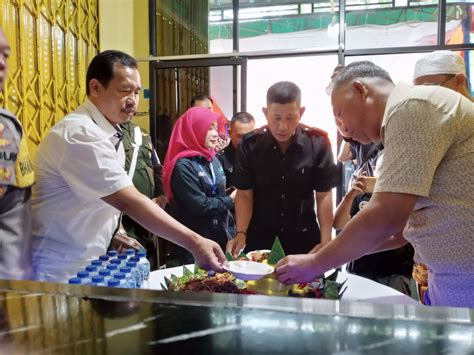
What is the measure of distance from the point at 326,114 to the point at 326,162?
7.45 feet

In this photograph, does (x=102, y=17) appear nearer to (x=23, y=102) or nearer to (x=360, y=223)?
(x=23, y=102)

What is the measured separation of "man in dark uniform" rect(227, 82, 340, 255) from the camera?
2.37 meters

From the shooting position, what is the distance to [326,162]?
2.39 metres

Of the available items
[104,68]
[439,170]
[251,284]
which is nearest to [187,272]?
[251,284]

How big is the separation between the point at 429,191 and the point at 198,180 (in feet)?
5.79

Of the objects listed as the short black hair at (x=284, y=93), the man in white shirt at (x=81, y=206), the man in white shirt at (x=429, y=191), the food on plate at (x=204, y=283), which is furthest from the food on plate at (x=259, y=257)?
the short black hair at (x=284, y=93)

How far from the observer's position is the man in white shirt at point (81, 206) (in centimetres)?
140

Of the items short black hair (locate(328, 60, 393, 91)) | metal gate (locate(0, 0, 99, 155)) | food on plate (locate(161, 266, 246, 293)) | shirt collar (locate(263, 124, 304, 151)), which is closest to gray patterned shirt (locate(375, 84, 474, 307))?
short black hair (locate(328, 60, 393, 91))

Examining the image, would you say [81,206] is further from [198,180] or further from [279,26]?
[279,26]

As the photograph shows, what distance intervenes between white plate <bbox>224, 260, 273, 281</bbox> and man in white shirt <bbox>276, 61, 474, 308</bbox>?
12.2 inches

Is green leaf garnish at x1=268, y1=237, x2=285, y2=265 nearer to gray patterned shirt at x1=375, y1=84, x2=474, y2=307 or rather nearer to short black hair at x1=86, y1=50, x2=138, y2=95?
gray patterned shirt at x1=375, y1=84, x2=474, y2=307

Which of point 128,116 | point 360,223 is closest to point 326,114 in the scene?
point 128,116

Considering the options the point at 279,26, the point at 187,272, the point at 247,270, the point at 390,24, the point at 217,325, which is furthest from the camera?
the point at 279,26

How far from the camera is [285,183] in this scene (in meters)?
2.38
